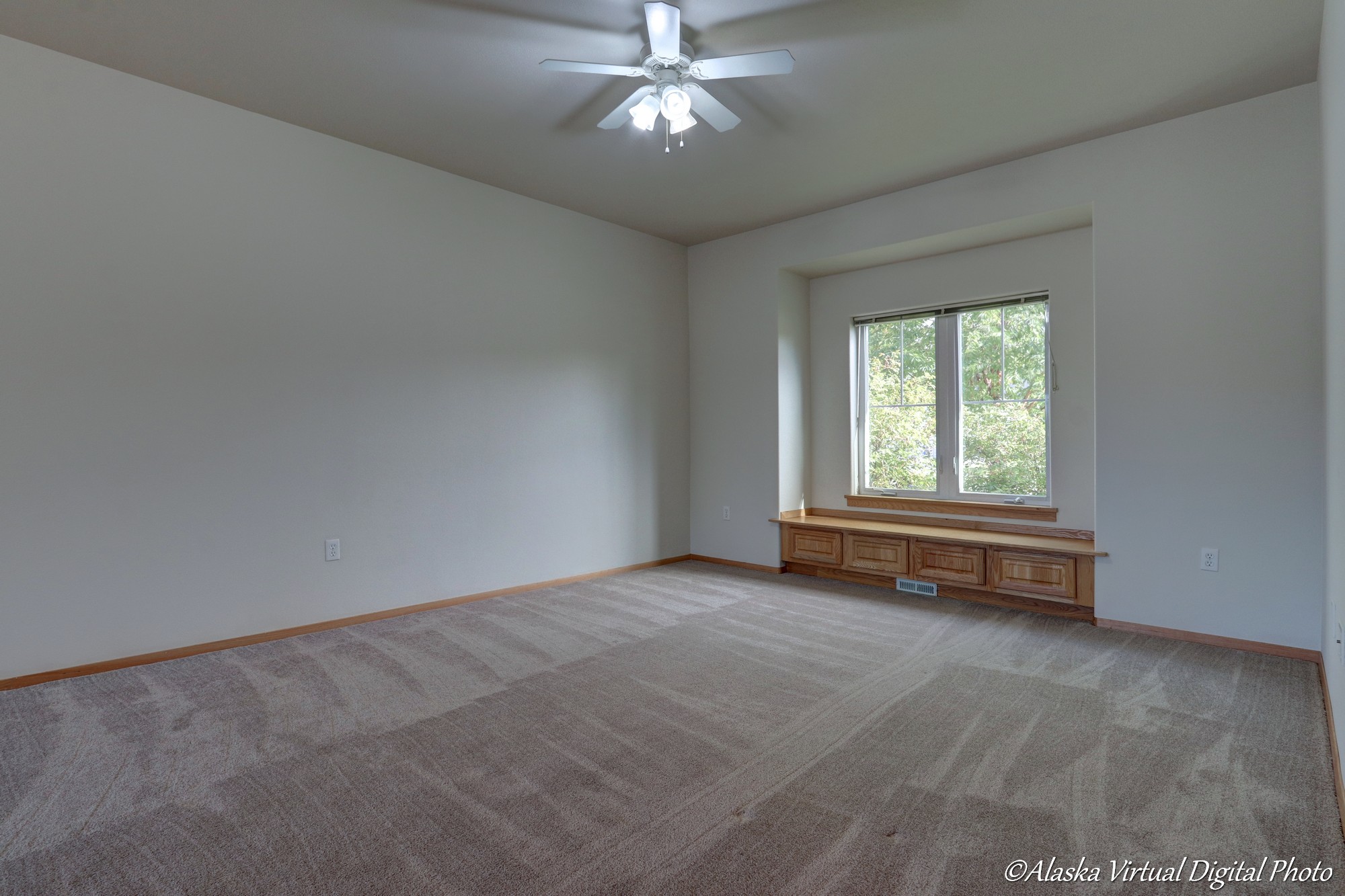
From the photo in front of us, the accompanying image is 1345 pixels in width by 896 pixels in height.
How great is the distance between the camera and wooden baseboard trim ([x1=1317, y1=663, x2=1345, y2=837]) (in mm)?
1817

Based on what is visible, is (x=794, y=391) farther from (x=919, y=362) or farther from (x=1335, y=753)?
(x=1335, y=753)

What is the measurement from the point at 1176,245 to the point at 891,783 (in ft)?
10.4

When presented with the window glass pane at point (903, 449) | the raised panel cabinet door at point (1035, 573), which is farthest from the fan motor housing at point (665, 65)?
the raised panel cabinet door at point (1035, 573)

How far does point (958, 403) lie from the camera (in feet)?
15.5

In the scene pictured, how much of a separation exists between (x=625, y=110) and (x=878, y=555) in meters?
3.27

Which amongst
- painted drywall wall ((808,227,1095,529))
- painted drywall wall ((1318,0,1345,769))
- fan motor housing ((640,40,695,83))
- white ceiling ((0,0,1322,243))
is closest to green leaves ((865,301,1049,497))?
painted drywall wall ((808,227,1095,529))

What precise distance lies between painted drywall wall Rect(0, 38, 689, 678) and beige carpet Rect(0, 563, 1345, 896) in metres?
0.50

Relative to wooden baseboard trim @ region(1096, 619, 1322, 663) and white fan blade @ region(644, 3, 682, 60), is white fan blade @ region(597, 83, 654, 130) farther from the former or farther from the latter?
wooden baseboard trim @ region(1096, 619, 1322, 663)

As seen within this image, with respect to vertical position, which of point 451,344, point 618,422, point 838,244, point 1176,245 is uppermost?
point 838,244

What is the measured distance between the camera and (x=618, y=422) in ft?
17.0

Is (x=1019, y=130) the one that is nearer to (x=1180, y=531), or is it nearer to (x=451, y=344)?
(x=1180, y=531)

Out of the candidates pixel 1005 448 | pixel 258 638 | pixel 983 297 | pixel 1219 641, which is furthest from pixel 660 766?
pixel 983 297

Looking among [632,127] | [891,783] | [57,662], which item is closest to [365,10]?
[632,127]

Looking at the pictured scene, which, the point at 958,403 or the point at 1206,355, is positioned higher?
the point at 1206,355
